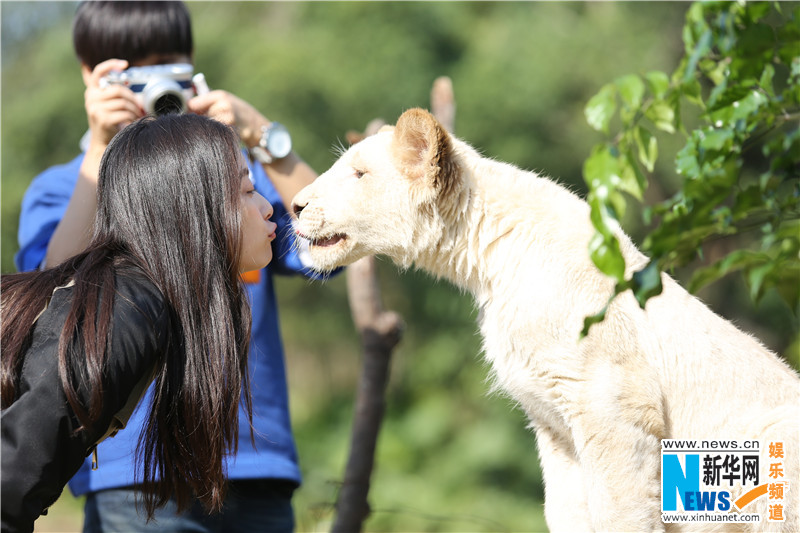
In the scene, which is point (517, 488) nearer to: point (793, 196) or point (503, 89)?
point (503, 89)

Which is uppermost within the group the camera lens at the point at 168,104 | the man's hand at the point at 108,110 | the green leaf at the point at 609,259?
the camera lens at the point at 168,104

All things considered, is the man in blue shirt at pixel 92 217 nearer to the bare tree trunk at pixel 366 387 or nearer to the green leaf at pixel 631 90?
the bare tree trunk at pixel 366 387

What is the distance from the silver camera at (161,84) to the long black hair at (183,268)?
2.10 feet

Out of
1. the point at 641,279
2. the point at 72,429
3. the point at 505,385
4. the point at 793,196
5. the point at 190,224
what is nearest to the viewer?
the point at 641,279

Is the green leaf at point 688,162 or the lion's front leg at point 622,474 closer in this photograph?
the green leaf at point 688,162

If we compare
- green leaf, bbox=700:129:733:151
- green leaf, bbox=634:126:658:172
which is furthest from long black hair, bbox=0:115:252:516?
green leaf, bbox=700:129:733:151

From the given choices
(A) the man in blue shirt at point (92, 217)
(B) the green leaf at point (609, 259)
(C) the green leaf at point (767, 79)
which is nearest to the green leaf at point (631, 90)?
(B) the green leaf at point (609, 259)

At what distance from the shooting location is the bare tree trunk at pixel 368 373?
3.85 metres

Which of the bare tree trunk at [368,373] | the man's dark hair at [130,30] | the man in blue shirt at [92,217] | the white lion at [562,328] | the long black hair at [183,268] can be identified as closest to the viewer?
the long black hair at [183,268]

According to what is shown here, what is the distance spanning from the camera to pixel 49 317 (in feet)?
6.29

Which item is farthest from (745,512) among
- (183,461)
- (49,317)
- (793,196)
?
(49,317)

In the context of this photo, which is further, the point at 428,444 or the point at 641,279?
the point at 428,444

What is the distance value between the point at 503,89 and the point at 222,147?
7.17 meters

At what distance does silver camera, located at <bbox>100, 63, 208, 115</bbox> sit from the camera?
111 inches
